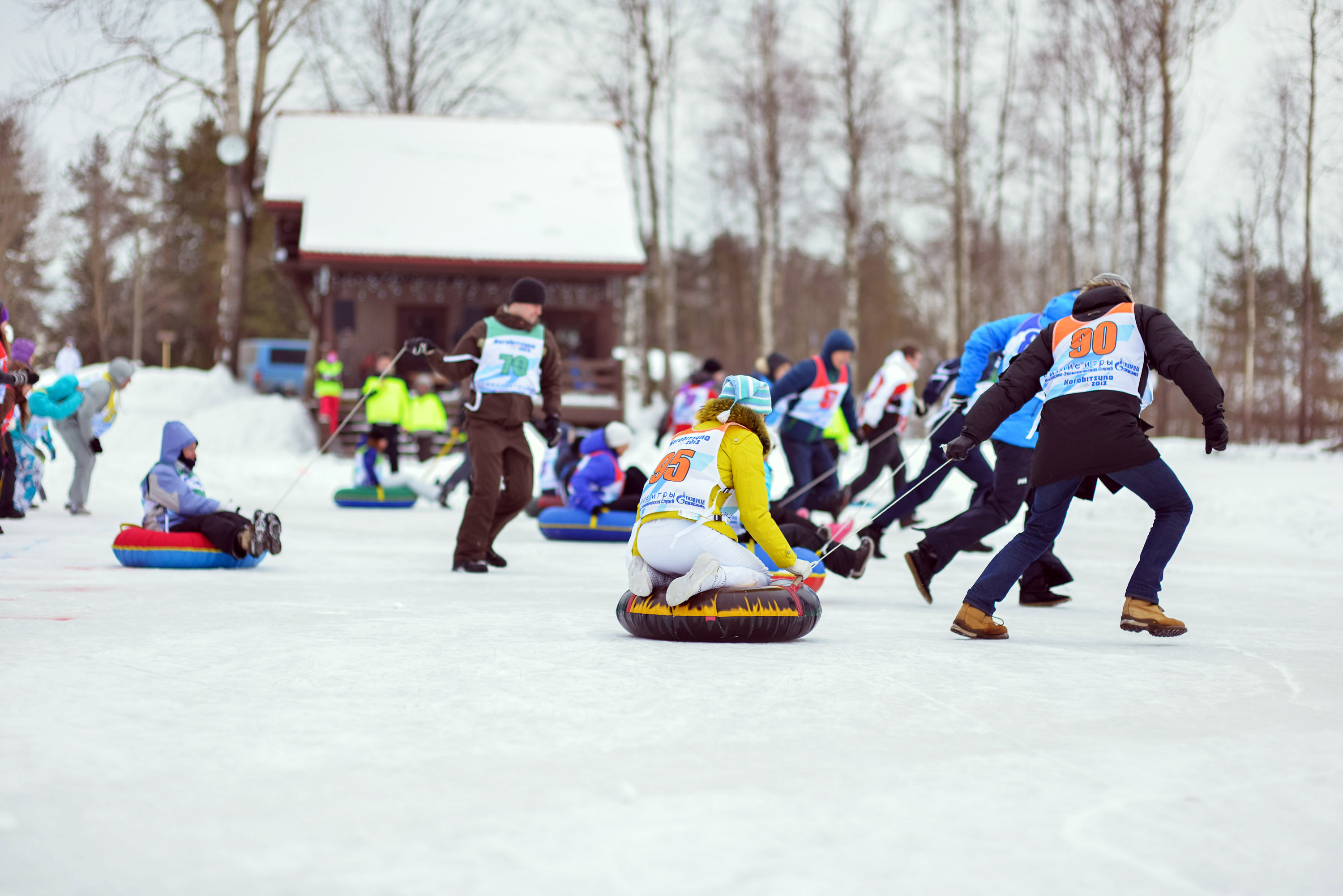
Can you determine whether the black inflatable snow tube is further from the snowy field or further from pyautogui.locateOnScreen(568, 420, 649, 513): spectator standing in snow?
pyautogui.locateOnScreen(568, 420, 649, 513): spectator standing in snow

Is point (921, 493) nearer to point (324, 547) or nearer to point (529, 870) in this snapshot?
point (324, 547)

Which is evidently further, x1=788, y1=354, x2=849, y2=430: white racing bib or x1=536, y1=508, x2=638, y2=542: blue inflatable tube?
x1=536, y1=508, x2=638, y2=542: blue inflatable tube

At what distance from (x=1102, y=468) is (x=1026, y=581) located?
6.38 ft

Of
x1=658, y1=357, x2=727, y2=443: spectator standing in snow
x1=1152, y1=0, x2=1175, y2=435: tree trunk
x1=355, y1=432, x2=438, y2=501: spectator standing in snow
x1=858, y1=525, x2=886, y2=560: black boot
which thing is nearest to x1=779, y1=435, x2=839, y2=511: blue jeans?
x1=858, y1=525, x2=886, y2=560: black boot

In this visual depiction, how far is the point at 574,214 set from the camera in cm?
2594

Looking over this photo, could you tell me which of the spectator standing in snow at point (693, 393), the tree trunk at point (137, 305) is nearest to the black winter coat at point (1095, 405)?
the spectator standing in snow at point (693, 393)

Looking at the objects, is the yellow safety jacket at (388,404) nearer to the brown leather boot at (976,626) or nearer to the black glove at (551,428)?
the black glove at (551,428)

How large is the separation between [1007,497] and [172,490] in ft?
15.8

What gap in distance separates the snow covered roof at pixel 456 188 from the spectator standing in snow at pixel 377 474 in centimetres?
1062

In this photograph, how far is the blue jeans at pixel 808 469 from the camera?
10422mm

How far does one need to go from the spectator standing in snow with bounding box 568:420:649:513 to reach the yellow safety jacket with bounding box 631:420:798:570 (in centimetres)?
521

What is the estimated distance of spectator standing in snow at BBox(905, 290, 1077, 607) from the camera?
6602 mm

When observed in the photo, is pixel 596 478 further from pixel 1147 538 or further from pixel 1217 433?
pixel 1217 433

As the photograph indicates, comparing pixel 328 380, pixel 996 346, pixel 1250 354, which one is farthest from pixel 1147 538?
pixel 1250 354
